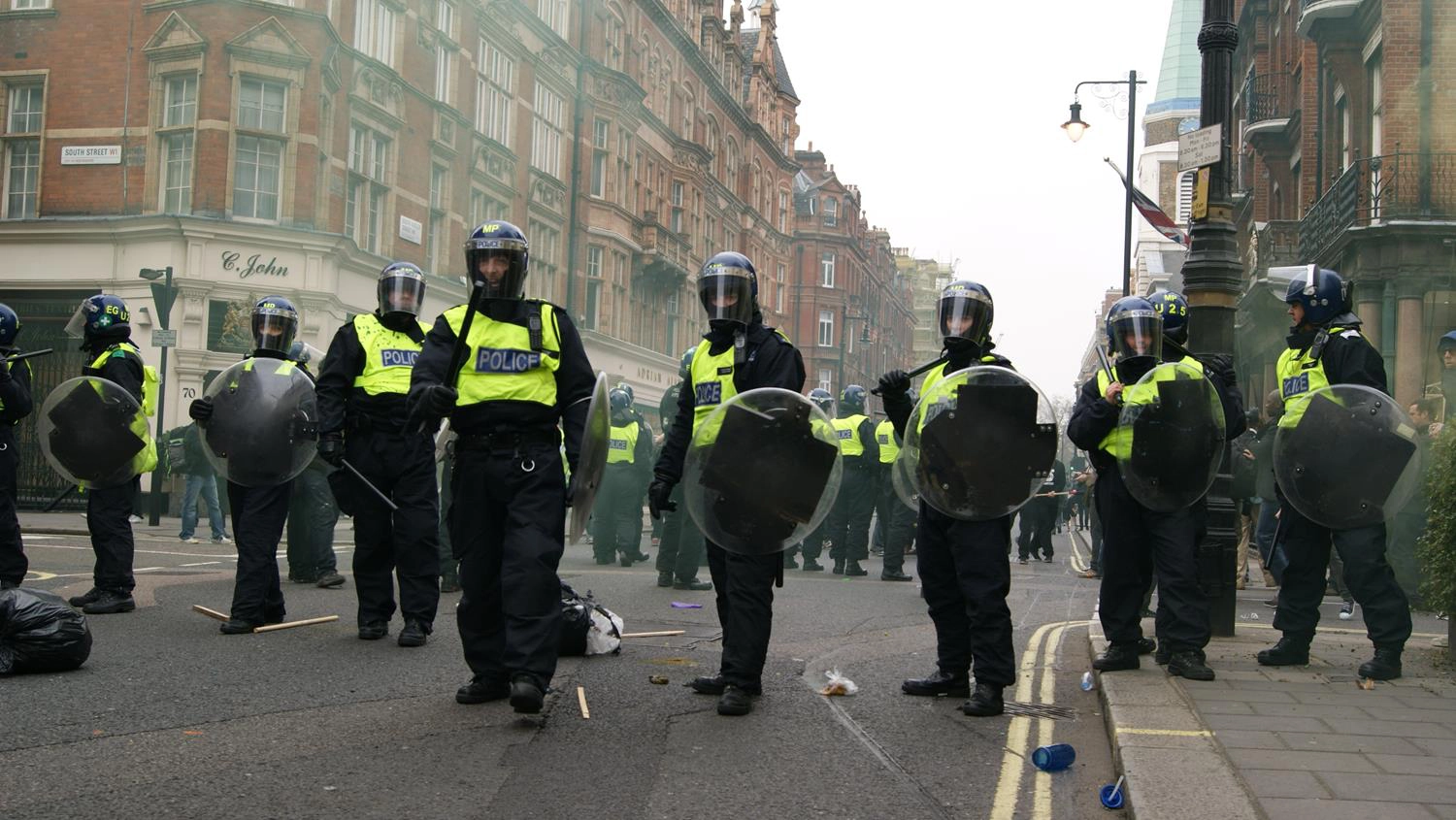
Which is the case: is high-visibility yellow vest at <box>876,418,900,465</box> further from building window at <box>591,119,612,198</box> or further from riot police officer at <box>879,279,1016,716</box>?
building window at <box>591,119,612,198</box>

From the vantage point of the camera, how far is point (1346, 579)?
6.29 metres

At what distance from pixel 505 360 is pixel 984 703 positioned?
238 centimetres

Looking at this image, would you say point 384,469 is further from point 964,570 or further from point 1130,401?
point 1130,401

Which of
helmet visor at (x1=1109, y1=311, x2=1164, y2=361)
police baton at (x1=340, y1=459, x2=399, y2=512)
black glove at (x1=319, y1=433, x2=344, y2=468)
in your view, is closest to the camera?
helmet visor at (x1=1109, y1=311, x2=1164, y2=361)

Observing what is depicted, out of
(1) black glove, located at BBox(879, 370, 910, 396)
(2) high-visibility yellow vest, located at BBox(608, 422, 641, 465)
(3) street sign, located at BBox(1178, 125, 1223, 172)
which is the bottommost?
(2) high-visibility yellow vest, located at BBox(608, 422, 641, 465)

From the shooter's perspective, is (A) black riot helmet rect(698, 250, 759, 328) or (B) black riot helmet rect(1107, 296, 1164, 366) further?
(B) black riot helmet rect(1107, 296, 1164, 366)

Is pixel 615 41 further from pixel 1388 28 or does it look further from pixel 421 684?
pixel 421 684

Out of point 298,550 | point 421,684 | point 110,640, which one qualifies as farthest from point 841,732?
point 298,550

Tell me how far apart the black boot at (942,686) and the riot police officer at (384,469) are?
102 inches

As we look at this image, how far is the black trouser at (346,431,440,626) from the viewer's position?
22.5ft

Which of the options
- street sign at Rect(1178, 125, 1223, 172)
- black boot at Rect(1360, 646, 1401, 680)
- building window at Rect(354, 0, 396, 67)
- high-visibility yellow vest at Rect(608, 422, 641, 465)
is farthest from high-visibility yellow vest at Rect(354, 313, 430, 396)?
building window at Rect(354, 0, 396, 67)

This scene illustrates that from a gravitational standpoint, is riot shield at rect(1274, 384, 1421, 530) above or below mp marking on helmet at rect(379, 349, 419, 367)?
below

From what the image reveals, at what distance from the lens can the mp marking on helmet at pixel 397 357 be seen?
7051 mm

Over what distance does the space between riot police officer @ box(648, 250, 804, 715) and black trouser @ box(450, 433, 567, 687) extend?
61 centimetres
